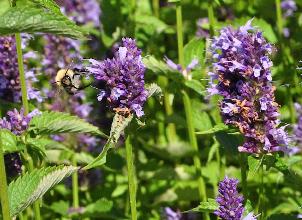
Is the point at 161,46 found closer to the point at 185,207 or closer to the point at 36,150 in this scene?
the point at 185,207

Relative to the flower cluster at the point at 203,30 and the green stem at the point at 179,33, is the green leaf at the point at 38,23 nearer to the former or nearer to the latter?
the green stem at the point at 179,33

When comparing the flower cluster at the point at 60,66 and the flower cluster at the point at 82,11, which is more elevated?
the flower cluster at the point at 82,11

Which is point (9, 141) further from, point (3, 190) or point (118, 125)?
point (3, 190)

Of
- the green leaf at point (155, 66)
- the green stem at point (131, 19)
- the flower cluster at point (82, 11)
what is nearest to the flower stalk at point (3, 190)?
the green leaf at point (155, 66)

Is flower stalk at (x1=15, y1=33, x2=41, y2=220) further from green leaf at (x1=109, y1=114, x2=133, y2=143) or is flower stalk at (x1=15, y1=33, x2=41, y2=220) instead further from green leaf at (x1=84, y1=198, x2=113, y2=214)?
green leaf at (x1=84, y1=198, x2=113, y2=214)

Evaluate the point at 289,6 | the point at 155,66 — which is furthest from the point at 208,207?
the point at 289,6
